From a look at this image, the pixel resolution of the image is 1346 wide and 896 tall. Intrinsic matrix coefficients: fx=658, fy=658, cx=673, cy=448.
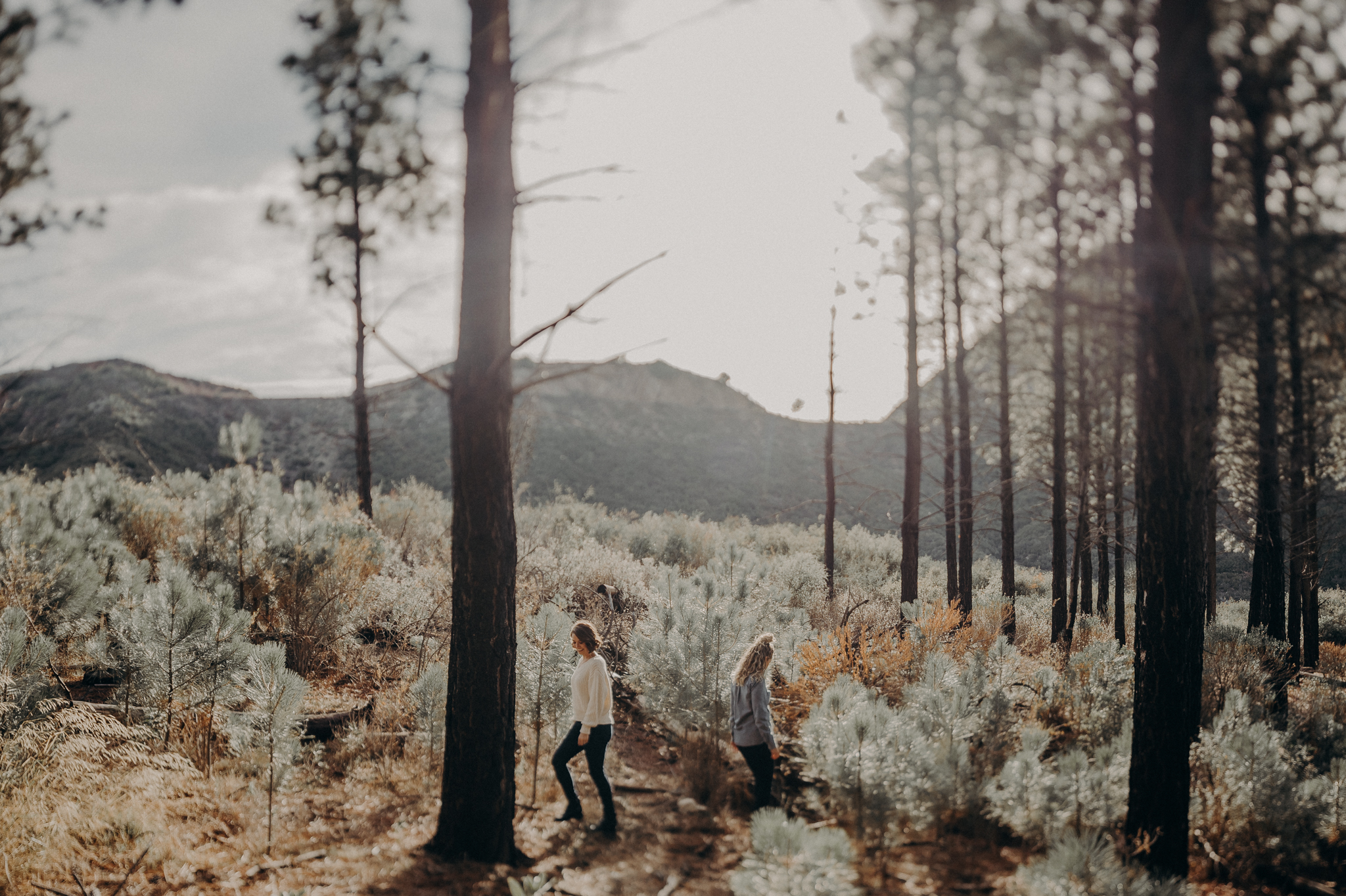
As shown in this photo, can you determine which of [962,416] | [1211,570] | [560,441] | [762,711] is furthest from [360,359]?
[560,441]

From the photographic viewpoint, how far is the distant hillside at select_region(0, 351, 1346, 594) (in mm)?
34312

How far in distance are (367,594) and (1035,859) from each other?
816cm

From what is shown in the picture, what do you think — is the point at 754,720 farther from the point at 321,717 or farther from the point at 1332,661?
the point at 1332,661

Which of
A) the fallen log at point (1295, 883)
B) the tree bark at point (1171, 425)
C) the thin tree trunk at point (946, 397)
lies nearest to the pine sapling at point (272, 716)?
the tree bark at point (1171, 425)

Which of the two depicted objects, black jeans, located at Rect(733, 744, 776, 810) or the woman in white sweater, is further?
black jeans, located at Rect(733, 744, 776, 810)

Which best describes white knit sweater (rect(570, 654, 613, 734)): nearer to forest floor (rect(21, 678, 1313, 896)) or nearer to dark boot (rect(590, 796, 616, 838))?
dark boot (rect(590, 796, 616, 838))

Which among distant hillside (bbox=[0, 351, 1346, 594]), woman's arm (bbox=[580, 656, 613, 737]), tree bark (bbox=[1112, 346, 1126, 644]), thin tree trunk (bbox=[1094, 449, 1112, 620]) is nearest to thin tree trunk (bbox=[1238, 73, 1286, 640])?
tree bark (bbox=[1112, 346, 1126, 644])

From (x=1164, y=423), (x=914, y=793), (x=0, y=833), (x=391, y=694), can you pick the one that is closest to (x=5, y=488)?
(x=391, y=694)

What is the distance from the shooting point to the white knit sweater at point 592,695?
16.2 ft

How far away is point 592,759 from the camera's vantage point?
4.80 m

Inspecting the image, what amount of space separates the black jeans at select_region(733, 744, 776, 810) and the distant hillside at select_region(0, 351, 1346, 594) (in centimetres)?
2396

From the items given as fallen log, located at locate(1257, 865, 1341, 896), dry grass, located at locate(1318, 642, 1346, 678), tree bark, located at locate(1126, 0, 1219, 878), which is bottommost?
dry grass, located at locate(1318, 642, 1346, 678)

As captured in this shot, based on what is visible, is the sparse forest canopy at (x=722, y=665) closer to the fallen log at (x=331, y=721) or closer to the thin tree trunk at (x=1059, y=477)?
the fallen log at (x=331, y=721)

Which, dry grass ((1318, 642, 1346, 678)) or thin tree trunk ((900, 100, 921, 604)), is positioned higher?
thin tree trunk ((900, 100, 921, 604))
